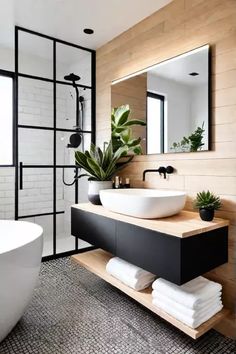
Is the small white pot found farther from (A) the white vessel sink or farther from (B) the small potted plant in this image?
(B) the small potted plant

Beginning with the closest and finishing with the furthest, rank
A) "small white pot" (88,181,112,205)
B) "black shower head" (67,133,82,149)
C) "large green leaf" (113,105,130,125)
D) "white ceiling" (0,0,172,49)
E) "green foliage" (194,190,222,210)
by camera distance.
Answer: "green foliage" (194,190,222,210) → "white ceiling" (0,0,172,49) → "small white pot" (88,181,112,205) → "large green leaf" (113,105,130,125) → "black shower head" (67,133,82,149)

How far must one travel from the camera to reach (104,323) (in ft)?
6.16

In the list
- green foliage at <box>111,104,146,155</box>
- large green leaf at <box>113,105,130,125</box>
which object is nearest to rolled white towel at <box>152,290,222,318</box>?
green foliage at <box>111,104,146,155</box>

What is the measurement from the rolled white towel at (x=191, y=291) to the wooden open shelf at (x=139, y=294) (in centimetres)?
12

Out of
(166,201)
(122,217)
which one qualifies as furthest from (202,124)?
(122,217)

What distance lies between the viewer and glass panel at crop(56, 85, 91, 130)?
3.28 metres

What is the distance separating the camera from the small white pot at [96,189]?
246 cm

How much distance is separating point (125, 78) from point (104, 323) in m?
2.27

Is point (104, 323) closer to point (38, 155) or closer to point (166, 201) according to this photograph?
A: point (166, 201)

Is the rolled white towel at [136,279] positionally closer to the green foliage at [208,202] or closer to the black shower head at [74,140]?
the green foliage at [208,202]

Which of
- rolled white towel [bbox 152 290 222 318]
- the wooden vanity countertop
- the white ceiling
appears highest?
the white ceiling

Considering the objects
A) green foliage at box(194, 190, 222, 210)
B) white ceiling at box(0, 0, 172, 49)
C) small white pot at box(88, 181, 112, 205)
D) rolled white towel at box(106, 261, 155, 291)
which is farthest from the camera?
small white pot at box(88, 181, 112, 205)

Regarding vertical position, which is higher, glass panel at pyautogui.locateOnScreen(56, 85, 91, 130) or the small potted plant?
glass panel at pyautogui.locateOnScreen(56, 85, 91, 130)

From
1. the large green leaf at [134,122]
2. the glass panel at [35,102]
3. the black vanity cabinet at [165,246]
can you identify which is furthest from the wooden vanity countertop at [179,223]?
the glass panel at [35,102]
